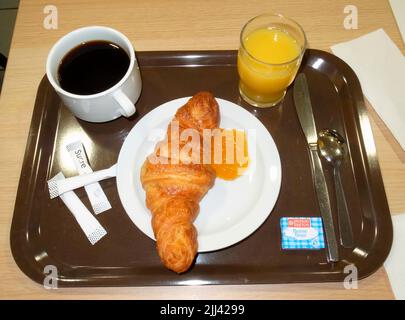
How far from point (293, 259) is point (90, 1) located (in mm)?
1061

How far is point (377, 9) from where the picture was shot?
1153 mm

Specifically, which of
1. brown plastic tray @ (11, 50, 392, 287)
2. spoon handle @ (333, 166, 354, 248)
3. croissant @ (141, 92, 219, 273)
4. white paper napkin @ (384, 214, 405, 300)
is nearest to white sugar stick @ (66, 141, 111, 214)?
brown plastic tray @ (11, 50, 392, 287)

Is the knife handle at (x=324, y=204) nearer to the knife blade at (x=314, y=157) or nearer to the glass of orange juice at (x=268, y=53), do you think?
the knife blade at (x=314, y=157)

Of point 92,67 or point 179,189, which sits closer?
point 179,189

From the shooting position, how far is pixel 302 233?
82 cm

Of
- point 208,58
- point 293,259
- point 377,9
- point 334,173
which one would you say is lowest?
point 293,259

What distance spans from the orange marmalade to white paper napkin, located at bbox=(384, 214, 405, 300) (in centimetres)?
39

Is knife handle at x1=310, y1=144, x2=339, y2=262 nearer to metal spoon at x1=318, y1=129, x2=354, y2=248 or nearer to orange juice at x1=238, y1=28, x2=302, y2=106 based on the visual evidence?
metal spoon at x1=318, y1=129, x2=354, y2=248

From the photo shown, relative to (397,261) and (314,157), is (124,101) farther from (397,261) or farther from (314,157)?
(397,261)

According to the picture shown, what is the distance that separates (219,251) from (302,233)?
20 cm

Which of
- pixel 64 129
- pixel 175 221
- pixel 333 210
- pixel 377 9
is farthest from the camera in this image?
pixel 377 9

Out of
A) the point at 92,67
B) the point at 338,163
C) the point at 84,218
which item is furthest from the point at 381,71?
the point at 84,218
